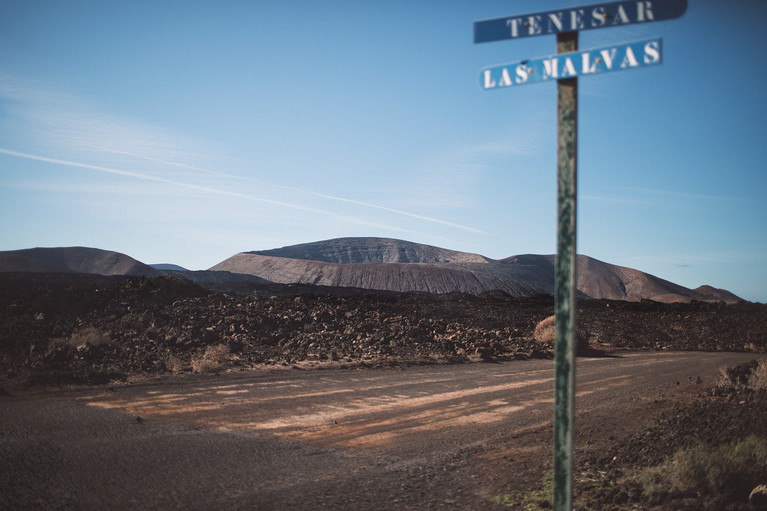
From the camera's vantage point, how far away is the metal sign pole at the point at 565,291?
3.03 meters

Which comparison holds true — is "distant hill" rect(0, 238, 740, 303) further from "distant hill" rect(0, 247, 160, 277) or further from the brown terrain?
the brown terrain

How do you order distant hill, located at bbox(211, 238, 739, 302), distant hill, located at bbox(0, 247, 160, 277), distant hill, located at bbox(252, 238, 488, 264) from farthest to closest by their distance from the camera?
distant hill, located at bbox(252, 238, 488, 264), distant hill, located at bbox(0, 247, 160, 277), distant hill, located at bbox(211, 238, 739, 302)

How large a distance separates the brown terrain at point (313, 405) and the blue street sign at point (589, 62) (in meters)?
3.57

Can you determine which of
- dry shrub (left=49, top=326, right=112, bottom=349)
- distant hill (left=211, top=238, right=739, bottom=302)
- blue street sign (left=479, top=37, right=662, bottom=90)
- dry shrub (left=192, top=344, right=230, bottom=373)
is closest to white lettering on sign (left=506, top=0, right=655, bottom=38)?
blue street sign (left=479, top=37, right=662, bottom=90)

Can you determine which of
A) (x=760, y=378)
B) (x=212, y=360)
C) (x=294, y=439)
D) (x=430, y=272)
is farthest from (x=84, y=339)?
(x=430, y=272)

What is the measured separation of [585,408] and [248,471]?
6.05m

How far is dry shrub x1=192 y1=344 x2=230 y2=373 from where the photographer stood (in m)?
12.6

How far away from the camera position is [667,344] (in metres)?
24.7

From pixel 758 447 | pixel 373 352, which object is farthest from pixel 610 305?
pixel 758 447

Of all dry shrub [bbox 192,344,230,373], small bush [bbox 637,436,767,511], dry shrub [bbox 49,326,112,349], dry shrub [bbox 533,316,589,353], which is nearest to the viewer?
small bush [bbox 637,436,767,511]

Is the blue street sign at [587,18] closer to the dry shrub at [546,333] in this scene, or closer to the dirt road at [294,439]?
the dirt road at [294,439]

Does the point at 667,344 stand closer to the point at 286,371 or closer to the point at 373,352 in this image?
the point at 373,352

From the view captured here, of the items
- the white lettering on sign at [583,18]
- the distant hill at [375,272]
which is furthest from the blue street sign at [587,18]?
the distant hill at [375,272]

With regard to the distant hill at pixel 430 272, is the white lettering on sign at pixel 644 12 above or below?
below
